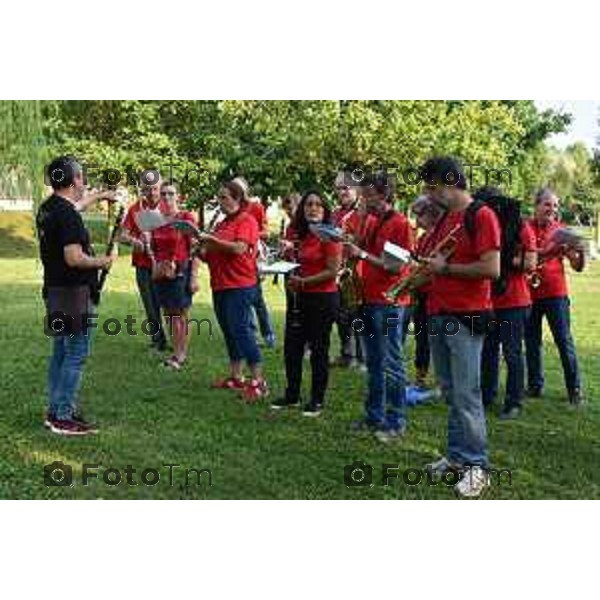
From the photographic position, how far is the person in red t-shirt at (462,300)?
4859 millimetres

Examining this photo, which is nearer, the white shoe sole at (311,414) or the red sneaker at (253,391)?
the white shoe sole at (311,414)

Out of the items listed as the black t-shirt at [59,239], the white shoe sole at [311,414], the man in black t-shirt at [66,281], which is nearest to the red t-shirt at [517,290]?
the white shoe sole at [311,414]

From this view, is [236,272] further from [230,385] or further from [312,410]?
[312,410]

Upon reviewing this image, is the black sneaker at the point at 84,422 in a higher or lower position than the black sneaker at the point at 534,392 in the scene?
higher

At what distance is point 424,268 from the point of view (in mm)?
5082

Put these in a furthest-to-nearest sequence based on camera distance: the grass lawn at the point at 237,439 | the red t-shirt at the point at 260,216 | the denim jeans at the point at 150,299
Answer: the denim jeans at the point at 150,299 → the red t-shirt at the point at 260,216 → the grass lawn at the point at 237,439

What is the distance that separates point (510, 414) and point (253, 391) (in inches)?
80.8

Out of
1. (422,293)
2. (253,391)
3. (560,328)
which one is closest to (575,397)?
(560,328)

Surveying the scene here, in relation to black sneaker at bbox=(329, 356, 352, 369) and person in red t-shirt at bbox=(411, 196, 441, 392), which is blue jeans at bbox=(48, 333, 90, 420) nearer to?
person in red t-shirt at bbox=(411, 196, 441, 392)

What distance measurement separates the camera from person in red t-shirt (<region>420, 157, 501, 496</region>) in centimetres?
486

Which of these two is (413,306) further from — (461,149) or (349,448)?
(461,149)

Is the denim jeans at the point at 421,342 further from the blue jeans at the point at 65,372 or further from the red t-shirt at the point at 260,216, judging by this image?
the blue jeans at the point at 65,372

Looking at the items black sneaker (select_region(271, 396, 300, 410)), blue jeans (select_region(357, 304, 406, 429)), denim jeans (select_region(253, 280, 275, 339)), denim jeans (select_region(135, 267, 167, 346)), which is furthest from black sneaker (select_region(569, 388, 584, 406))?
denim jeans (select_region(135, 267, 167, 346))

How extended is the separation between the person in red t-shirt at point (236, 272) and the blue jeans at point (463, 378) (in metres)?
2.24
